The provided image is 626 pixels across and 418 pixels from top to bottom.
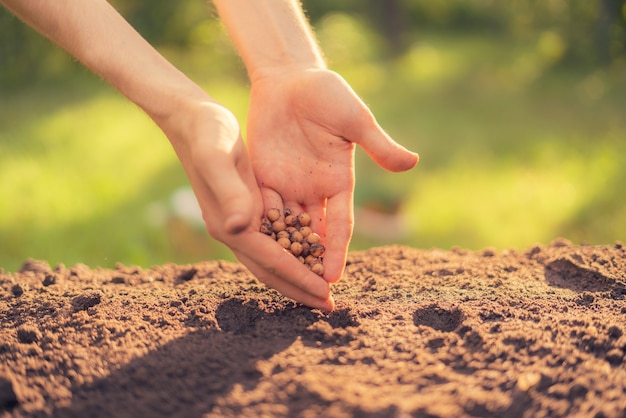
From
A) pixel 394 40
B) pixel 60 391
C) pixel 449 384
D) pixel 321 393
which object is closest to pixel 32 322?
pixel 60 391

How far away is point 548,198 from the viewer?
13.4 feet

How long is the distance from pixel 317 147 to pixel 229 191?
1.96 feet

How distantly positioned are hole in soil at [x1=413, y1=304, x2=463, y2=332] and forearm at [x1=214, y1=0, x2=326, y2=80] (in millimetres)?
843

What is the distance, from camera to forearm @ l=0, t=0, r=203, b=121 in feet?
5.65

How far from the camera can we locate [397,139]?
517 centimetres

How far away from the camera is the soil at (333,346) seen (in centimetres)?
121

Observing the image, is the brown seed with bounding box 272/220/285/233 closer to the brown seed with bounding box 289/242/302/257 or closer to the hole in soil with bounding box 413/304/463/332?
the brown seed with bounding box 289/242/302/257

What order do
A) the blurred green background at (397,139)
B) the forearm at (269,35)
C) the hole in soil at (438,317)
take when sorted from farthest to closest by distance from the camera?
1. the blurred green background at (397,139)
2. the forearm at (269,35)
3. the hole in soil at (438,317)

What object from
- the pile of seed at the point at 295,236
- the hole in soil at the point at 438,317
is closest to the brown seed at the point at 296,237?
the pile of seed at the point at 295,236

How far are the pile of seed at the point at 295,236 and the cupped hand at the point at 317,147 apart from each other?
39 millimetres

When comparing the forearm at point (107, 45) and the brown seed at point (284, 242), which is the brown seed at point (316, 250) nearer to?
the brown seed at point (284, 242)

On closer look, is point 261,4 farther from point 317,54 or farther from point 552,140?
point 552,140

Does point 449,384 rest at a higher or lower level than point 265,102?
lower

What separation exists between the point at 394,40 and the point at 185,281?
7.18 metres
